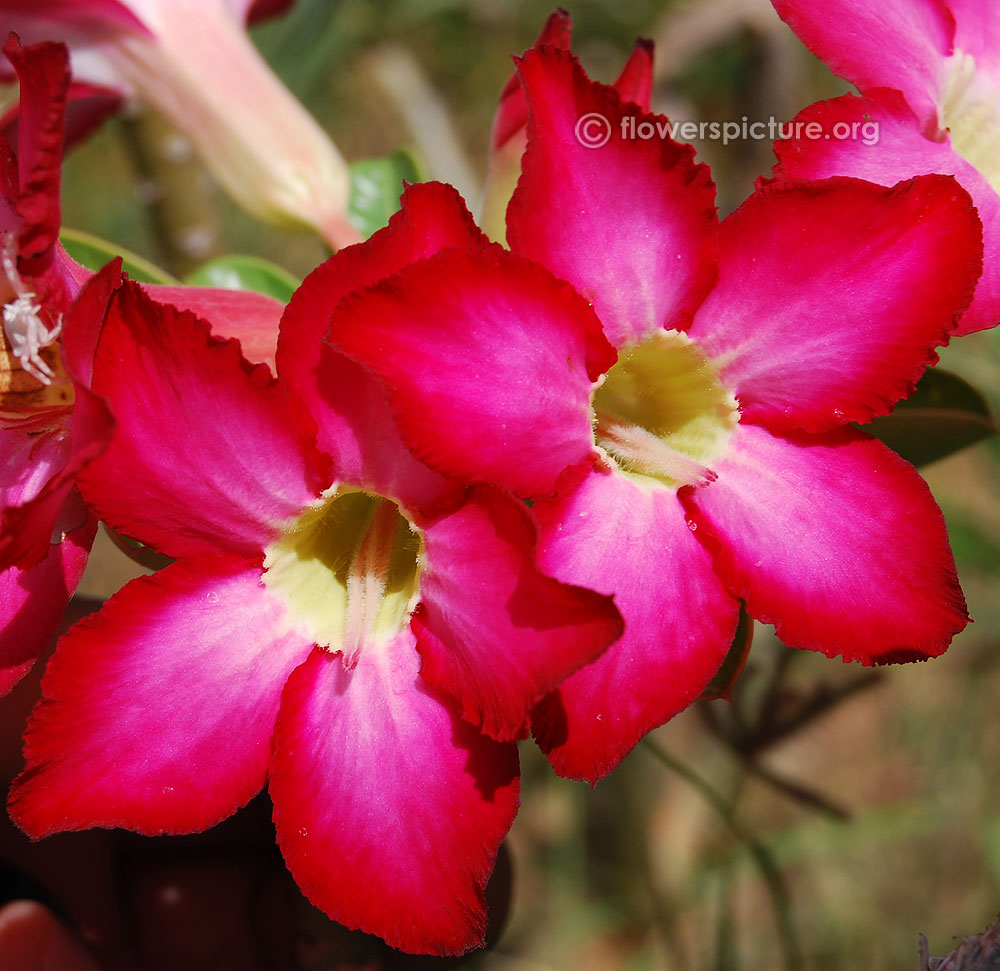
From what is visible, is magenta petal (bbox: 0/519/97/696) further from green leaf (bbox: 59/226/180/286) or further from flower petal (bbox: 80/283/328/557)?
green leaf (bbox: 59/226/180/286)

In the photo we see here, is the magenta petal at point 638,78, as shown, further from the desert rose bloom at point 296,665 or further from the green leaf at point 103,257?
the green leaf at point 103,257

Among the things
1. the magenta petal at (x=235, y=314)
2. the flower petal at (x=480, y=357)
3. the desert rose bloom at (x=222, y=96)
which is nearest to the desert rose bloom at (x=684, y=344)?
the flower petal at (x=480, y=357)

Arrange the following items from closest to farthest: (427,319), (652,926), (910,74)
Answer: (427,319), (910,74), (652,926)

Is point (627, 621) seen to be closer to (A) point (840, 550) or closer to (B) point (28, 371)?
(A) point (840, 550)

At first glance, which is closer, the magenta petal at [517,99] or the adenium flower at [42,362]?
the adenium flower at [42,362]

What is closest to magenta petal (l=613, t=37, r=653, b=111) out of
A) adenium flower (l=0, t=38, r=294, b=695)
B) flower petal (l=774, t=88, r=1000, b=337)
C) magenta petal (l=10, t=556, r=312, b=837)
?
flower petal (l=774, t=88, r=1000, b=337)

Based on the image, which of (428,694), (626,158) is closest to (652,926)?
(428,694)

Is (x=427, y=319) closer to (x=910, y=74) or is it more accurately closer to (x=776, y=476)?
(x=776, y=476)
